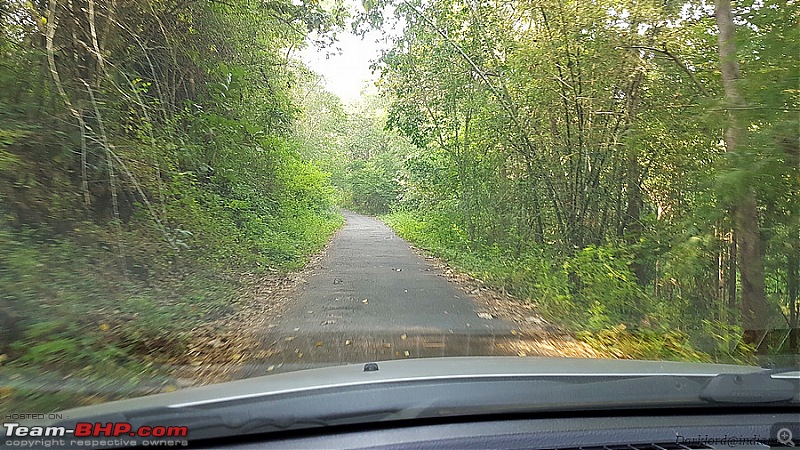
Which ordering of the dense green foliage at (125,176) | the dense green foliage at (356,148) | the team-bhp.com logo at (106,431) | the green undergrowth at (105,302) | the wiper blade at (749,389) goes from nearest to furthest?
the team-bhp.com logo at (106,431) → the wiper blade at (749,389) → the green undergrowth at (105,302) → the dense green foliage at (125,176) → the dense green foliage at (356,148)

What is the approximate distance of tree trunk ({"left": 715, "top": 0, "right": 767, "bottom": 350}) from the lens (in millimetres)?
6121

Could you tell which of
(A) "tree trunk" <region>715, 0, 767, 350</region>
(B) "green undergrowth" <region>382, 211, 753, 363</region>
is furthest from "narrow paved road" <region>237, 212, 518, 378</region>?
(A) "tree trunk" <region>715, 0, 767, 350</region>

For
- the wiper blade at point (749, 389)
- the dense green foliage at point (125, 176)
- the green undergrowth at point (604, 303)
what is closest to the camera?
the wiper blade at point (749, 389)

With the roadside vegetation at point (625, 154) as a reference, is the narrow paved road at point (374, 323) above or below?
below

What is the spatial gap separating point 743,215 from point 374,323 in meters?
4.20

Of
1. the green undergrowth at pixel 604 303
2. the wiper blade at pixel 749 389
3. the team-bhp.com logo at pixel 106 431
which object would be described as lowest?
the green undergrowth at pixel 604 303

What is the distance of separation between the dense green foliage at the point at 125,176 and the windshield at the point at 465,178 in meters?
0.04

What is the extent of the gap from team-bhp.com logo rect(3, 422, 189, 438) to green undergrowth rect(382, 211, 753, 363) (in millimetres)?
5089

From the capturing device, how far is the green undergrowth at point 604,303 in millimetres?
6406

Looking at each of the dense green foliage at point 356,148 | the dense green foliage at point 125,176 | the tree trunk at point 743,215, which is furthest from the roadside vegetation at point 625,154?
the dense green foliage at point 356,148

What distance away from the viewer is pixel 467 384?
2732mm

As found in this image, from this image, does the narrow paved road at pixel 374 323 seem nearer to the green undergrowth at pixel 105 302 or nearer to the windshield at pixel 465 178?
the windshield at pixel 465 178

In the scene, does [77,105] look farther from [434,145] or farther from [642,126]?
[434,145]

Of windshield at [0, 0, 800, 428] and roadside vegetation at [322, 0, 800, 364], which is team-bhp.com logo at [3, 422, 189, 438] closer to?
windshield at [0, 0, 800, 428]
